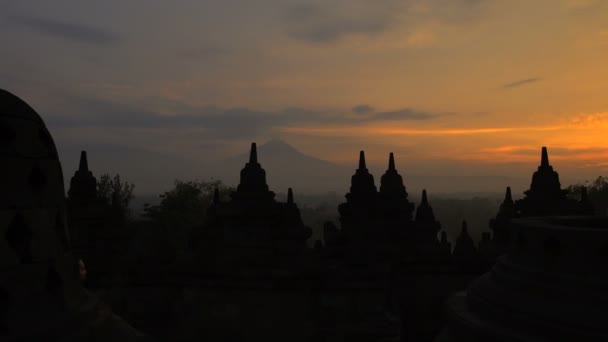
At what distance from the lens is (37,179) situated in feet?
17.8

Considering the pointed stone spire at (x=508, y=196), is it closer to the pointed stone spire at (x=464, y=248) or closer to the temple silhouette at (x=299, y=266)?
the temple silhouette at (x=299, y=266)

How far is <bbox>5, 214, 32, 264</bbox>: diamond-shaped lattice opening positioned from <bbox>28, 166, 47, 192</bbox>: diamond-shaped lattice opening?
39 centimetres

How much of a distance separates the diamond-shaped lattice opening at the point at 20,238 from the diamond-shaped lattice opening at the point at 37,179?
0.39 metres

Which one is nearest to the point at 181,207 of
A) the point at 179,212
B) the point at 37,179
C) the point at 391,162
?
the point at 179,212

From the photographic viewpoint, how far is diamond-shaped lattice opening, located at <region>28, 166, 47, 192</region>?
17.6ft

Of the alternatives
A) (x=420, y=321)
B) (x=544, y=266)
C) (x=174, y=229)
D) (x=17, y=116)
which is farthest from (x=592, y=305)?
(x=174, y=229)

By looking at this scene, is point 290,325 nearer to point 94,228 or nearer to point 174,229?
point 94,228

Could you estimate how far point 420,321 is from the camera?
16953 millimetres

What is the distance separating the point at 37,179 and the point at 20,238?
0.63m

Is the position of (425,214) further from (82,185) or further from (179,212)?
(179,212)

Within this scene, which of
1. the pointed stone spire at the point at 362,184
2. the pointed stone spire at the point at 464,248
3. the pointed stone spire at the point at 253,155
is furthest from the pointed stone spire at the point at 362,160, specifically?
the pointed stone spire at the point at 253,155

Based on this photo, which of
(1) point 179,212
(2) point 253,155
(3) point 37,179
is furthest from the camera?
(1) point 179,212

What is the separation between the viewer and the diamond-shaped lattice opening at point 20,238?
5.06 metres

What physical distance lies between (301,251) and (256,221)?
5.10 feet
